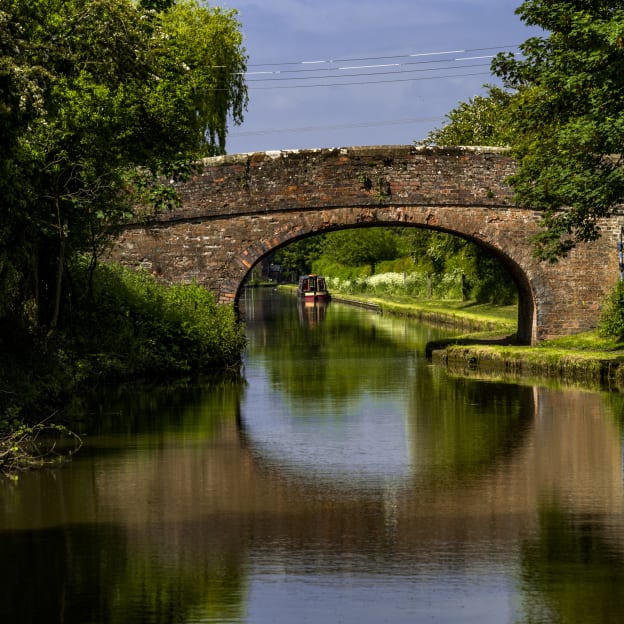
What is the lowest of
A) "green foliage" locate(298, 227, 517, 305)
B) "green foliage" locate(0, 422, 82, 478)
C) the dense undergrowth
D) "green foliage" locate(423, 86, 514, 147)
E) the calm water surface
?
the calm water surface

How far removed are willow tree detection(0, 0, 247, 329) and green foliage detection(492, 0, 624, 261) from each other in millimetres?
5643

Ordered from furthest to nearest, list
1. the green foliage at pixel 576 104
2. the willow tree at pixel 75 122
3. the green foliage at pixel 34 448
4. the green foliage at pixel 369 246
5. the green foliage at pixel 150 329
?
the green foliage at pixel 369 246
the green foliage at pixel 150 329
the green foliage at pixel 576 104
the willow tree at pixel 75 122
the green foliage at pixel 34 448

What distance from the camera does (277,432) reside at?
681 inches

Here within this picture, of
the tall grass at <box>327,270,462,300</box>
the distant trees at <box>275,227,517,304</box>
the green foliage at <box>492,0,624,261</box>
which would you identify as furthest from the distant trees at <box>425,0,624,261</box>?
the tall grass at <box>327,270,462,300</box>

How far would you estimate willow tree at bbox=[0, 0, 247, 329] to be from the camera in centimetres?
1469

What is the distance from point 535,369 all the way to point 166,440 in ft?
32.3

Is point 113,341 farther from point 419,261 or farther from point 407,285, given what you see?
point 407,285

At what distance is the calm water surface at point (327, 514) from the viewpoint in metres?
8.84

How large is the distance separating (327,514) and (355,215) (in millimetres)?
15783

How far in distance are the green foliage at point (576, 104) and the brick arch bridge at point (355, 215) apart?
16.5 ft

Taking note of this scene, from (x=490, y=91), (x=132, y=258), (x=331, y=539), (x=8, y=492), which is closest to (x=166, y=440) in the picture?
(x=8, y=492)

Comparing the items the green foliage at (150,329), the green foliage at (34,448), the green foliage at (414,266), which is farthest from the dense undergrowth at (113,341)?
the green foliage at (414,266)

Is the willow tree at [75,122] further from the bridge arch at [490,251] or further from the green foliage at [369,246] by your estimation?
the green foliage at [369,246]

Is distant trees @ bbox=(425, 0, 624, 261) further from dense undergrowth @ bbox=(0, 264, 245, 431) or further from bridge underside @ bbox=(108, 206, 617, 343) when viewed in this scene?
dense undergrowth @ bbox=(0, 264, 245, 431)
